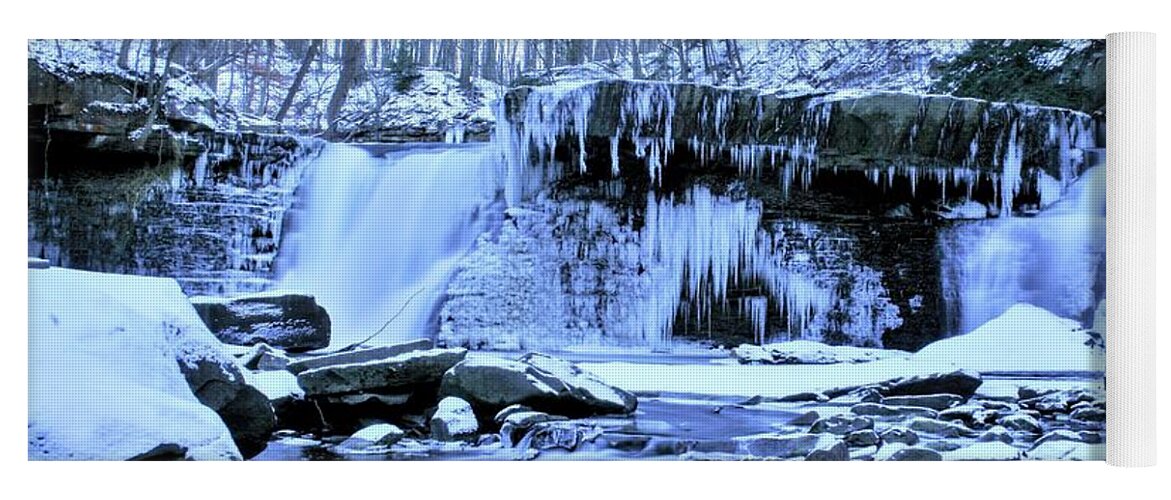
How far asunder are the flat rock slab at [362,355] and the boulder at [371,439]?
0.98 ft

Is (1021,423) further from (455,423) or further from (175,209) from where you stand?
(175,209)

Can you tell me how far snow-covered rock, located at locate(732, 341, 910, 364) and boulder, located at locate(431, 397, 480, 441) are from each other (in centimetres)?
113

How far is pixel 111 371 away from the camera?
20.2 ft

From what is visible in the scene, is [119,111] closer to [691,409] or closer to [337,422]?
[337,422]

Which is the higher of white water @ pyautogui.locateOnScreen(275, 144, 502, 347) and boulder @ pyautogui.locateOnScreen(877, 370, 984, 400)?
white water @ pyautogui.locateOnScreen(275, 144, 502, 347)

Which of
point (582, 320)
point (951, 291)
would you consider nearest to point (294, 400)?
point (582, 320)

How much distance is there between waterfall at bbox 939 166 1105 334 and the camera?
6.21m

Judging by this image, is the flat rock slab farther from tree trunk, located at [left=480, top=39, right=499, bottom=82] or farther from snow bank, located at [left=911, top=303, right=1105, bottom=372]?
snow bank, located at [left=911, top=303, right=1105, bottom=372]

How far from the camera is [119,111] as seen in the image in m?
6.24

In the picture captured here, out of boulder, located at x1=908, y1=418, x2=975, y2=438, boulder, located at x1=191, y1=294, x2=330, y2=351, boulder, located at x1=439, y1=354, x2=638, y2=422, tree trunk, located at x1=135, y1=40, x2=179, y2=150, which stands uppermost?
tree trunk, located at x1=135, y1=40, x2=179, y2=150

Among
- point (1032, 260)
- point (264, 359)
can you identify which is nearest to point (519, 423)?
point (264, 359)

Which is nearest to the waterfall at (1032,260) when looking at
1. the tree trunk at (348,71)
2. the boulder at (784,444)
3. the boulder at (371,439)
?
the boulder at (784,444)

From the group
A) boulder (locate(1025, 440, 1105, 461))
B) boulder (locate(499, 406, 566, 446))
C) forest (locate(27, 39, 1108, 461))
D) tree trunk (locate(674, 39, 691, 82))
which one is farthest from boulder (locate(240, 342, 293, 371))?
boulder (locate(1025, 440, 1105, 461))

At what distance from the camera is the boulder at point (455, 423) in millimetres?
6234
